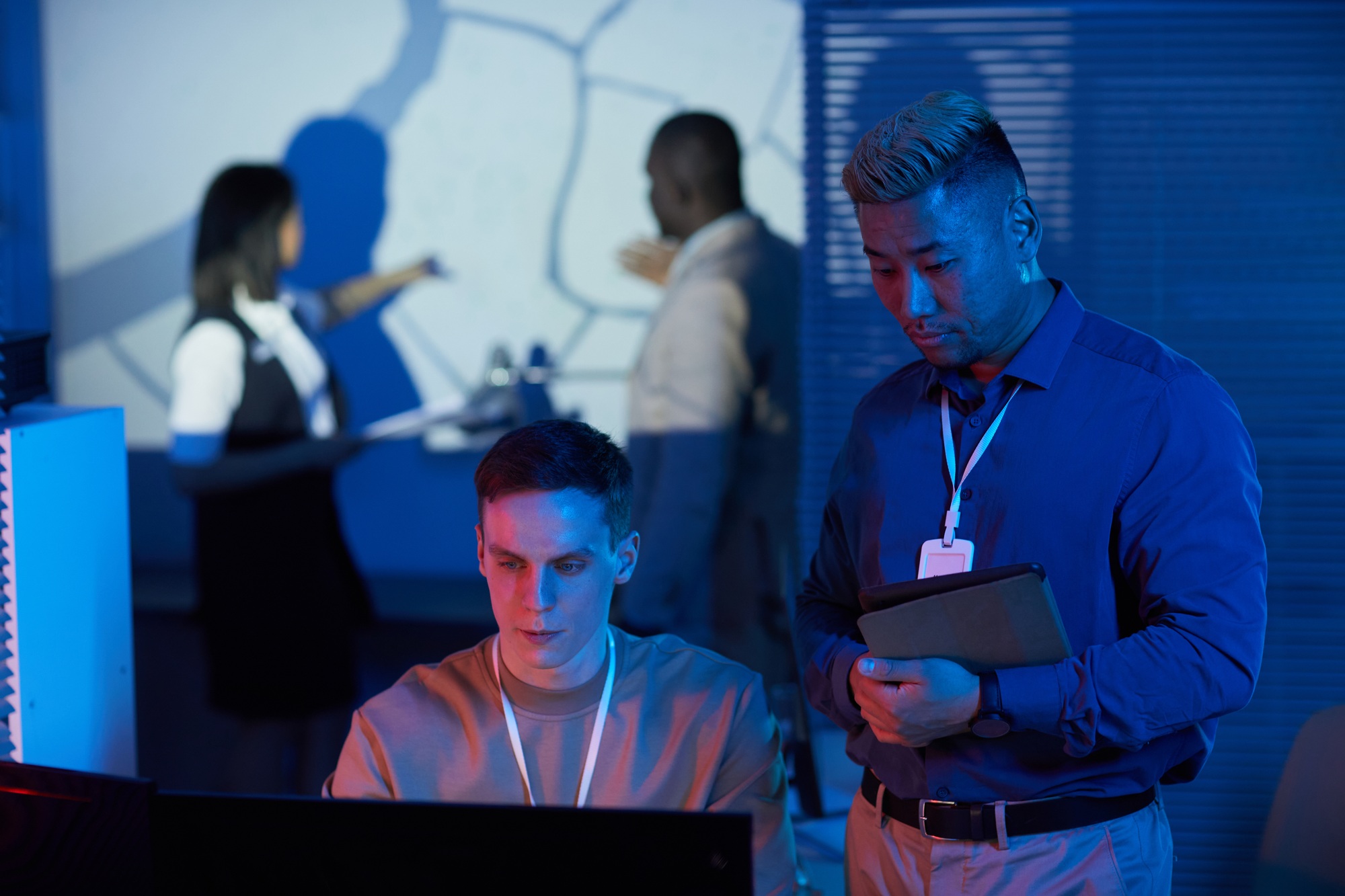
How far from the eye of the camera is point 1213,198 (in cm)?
259

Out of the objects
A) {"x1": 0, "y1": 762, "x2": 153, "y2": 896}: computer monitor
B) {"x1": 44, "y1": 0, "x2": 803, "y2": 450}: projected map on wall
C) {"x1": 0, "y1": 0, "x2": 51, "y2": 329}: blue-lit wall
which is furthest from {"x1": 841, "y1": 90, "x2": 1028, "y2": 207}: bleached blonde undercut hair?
{"x1": 0, "y1": 0, "x2": 51, "y2": 329}: blue-lit wall

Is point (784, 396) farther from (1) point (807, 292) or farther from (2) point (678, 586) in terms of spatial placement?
(2) point (678, 586)

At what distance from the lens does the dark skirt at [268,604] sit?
2.91 m

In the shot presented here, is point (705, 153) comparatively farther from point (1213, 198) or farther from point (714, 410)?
point (1213, 198)

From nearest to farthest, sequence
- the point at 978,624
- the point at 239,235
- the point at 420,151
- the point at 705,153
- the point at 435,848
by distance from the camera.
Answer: the point at 435,848 < the point at 978,624 < the point at 705,153 < the point at 239,235 < the point at 420,151

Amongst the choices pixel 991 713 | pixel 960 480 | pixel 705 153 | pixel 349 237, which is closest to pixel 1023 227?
pixel 960 480

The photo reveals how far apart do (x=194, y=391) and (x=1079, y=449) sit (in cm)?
230

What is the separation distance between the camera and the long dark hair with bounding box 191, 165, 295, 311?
308cm

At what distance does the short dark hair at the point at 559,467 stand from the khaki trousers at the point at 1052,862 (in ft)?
1.75

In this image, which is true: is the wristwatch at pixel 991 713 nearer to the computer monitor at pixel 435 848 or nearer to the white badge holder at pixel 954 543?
the white badge holder at pixel 954 543

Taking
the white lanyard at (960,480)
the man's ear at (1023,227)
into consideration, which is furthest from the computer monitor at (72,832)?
the man's ear at (1023,227)

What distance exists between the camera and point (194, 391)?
290 centimetres

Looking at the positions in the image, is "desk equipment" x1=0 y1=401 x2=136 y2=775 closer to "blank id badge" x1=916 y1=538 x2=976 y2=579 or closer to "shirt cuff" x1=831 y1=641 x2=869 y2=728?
"shirt cuff" x1=831 y1=641 x2=869 y2=728

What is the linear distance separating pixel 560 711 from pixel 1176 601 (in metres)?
0.71
